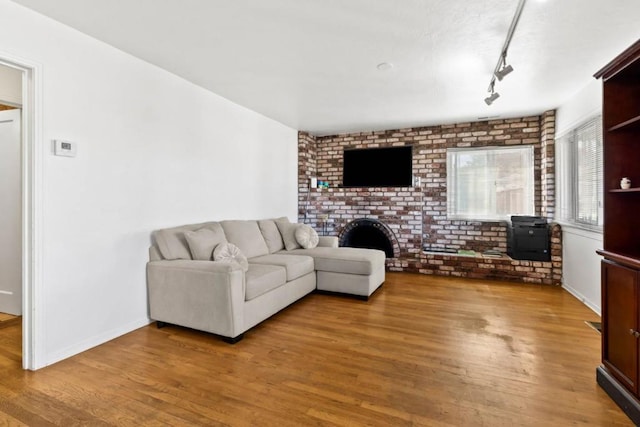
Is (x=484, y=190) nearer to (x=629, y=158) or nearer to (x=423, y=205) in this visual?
(x=423, y=205)

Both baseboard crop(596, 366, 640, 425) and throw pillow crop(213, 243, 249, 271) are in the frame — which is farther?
throw pillow crop(213, 243, 249, 271)

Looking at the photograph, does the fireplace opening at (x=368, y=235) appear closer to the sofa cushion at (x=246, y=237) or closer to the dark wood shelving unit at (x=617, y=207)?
the sofa cushion at (x=246, y=237)

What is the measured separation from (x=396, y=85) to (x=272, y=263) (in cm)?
229

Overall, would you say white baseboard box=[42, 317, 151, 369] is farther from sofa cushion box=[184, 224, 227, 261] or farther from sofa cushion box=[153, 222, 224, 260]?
sofa cushion box=[184, 224, 227, 261]

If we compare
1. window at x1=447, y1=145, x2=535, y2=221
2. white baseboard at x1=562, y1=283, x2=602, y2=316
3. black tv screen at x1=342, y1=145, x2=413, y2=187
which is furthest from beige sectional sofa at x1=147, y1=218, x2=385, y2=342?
white baseboard at x1=562, y1=283, x2=602, y2=316

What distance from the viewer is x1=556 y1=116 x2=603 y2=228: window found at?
11.0ft

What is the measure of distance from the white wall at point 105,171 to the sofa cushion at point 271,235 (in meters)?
0.70

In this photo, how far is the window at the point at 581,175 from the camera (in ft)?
11.0

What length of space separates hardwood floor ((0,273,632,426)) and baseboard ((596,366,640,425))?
0.15ft

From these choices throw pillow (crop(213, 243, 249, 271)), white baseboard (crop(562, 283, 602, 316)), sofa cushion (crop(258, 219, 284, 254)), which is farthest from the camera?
sofa cushion (crop(258, 219, 284, 254))

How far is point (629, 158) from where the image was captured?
1.96 metres

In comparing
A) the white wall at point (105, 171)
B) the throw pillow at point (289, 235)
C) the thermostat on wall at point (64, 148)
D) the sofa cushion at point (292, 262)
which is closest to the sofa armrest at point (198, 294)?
the white wall at point (105, 171)

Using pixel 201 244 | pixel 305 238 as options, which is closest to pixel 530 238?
pixel 305 238

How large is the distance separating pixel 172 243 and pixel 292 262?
1.19 metres
